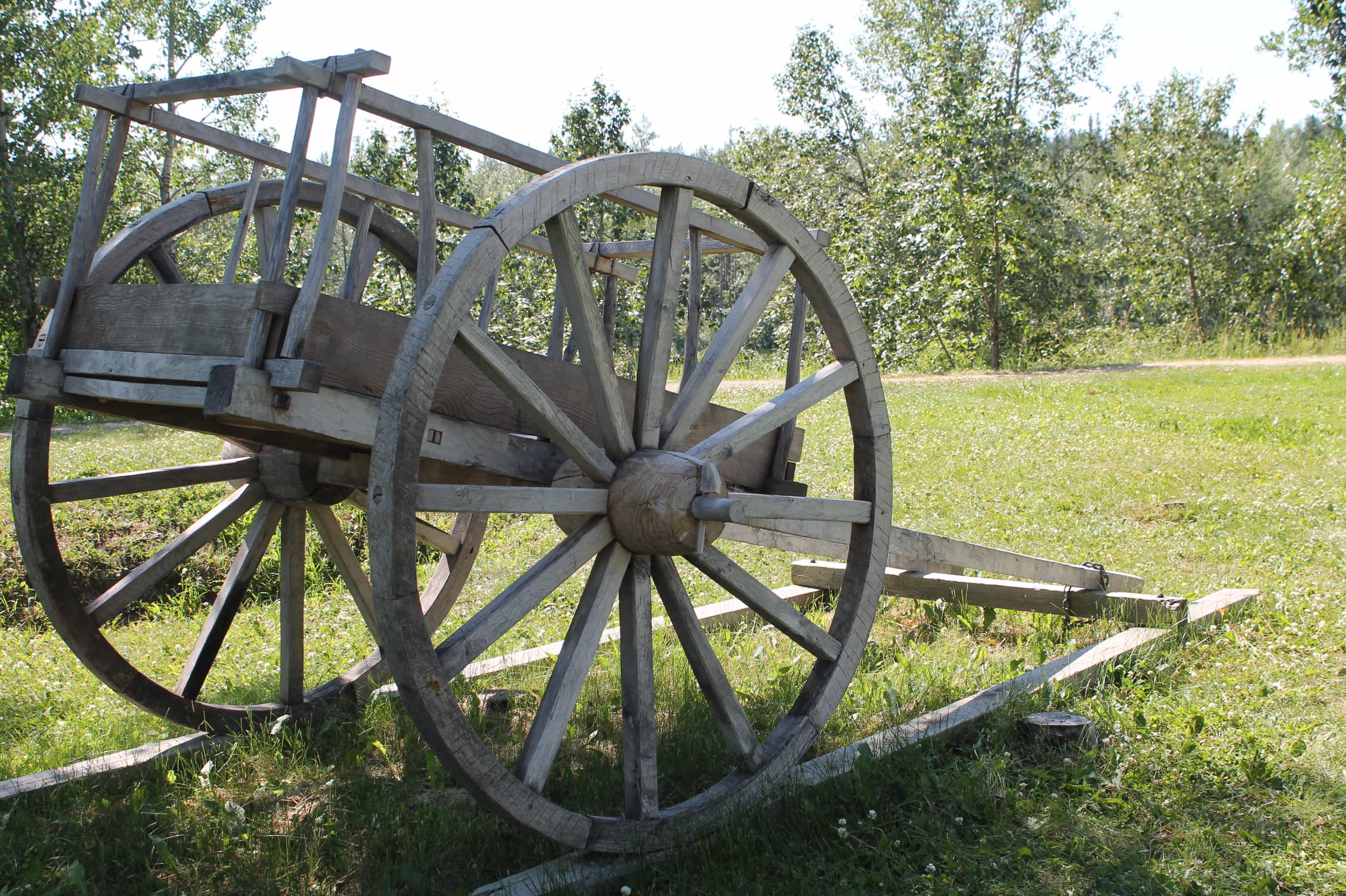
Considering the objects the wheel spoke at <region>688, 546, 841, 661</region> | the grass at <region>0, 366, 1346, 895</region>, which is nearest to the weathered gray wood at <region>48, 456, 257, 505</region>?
the grass at <region>0, 366, 1346, 895</region>

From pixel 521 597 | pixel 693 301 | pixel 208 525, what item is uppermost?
pixel 693 301

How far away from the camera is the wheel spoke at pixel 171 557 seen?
3.30 m

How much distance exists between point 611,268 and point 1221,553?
182 inches

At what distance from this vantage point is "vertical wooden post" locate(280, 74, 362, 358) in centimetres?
235

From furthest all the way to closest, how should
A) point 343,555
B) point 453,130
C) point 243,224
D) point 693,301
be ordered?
1. point 343,555
2. point 693,301
3. point 243,224
4. point 453,130

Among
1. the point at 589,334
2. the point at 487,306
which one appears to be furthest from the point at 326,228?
the point at 487,306

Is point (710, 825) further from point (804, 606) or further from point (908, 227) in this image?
point (908, 227)

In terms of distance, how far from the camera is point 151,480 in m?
3.51

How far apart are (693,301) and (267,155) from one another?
1.52 metres

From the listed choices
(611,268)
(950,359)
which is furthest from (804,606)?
(950,359)

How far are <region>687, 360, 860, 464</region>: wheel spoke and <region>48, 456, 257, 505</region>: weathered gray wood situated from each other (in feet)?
5.45

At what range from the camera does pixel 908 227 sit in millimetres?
20188

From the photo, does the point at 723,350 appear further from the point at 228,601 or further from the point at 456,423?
the point at 228,601

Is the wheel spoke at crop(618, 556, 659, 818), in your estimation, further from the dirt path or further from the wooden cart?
the dirt path
